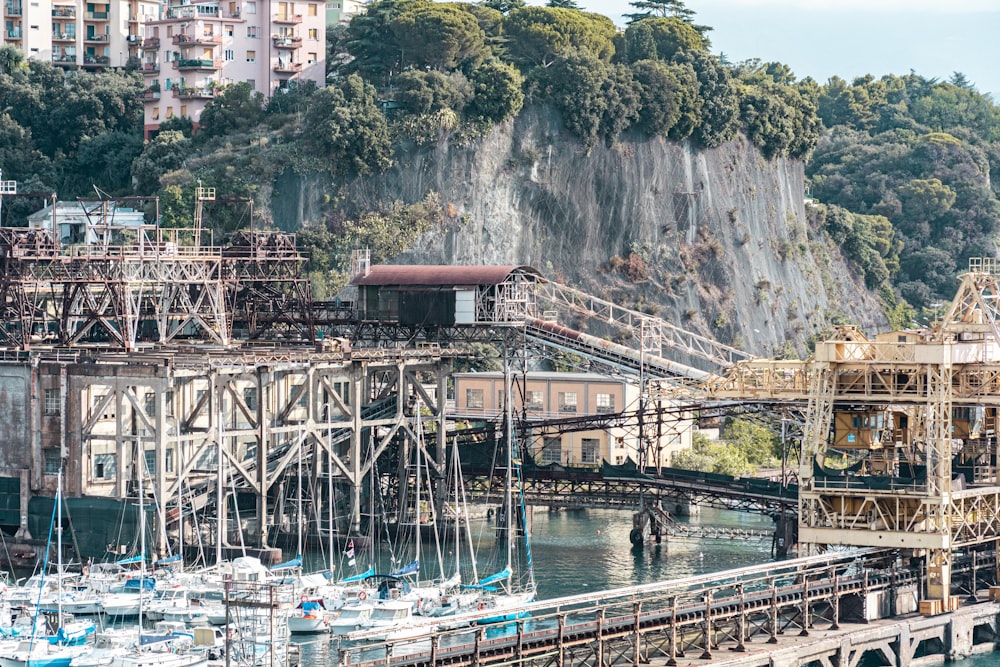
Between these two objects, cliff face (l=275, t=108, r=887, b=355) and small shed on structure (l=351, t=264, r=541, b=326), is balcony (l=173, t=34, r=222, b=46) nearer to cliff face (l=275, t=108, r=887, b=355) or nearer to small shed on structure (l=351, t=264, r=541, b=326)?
cliff face (l=275, t=108, r=887, b=355)

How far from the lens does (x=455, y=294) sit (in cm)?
10031

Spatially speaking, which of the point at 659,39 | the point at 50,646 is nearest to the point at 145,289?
the point at 50,646

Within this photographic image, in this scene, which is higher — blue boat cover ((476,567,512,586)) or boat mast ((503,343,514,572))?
boat mast ((503,343,514,572))

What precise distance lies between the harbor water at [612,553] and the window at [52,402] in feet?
65.4

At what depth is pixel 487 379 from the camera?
110 metres

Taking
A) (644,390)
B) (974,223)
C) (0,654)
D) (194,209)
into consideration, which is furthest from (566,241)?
(0,654)

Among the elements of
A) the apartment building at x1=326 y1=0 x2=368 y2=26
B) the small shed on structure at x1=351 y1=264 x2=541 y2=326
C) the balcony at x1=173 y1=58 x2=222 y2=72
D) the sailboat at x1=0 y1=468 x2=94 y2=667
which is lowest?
the sailboat at x1=0 y1=468 x2=94 y2=667

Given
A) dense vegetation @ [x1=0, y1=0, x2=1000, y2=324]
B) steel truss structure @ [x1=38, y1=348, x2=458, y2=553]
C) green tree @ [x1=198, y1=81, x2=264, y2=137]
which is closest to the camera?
steel truss structure @ [x1=38, y1=348, x2=458, y2=553]

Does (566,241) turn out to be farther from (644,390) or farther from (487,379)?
(644,390)

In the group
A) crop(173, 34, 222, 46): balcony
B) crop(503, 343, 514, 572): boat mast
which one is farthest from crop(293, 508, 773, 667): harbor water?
crop(173, 34, 222, 46): balcony

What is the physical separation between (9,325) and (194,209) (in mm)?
23419

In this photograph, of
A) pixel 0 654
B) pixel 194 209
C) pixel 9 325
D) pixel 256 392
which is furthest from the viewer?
pixel 194 209

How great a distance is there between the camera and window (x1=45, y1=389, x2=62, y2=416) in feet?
290

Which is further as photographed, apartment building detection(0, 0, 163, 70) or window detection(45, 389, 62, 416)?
apartment building detection(0, 0, 163, 70)
